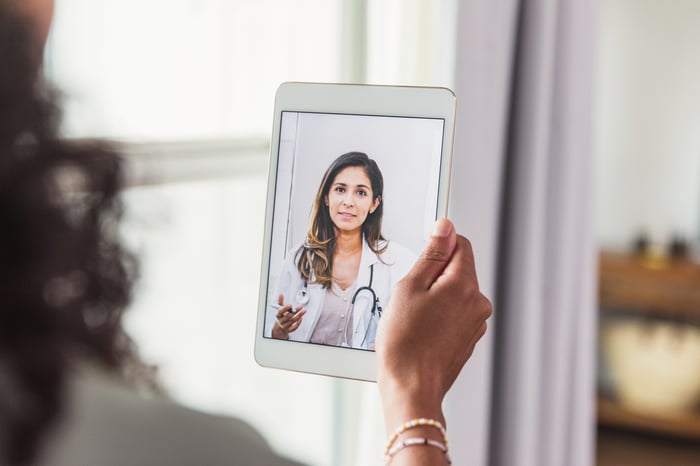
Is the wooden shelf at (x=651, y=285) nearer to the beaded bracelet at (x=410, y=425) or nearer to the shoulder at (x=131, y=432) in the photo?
the beaded bracelet at (x=410, y=425)

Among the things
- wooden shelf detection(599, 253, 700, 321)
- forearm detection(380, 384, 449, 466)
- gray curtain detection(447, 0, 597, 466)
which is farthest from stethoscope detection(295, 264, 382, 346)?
wooden shelf detection(599, 253, 700, 321)

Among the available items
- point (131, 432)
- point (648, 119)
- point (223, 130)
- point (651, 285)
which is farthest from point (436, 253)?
point (648, 119)

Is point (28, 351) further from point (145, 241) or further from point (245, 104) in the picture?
point (245, 104)

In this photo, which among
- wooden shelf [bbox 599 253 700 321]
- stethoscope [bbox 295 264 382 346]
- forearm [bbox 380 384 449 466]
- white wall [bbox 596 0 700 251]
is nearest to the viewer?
forearm [bbox 380 384 449 466]

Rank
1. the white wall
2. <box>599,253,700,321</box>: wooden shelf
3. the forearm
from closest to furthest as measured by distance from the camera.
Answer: the forearm
<box>599,253,700,321</box>: wooden shelf
the white wall

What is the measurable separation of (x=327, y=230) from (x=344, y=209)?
2 cm

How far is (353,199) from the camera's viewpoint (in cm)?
59

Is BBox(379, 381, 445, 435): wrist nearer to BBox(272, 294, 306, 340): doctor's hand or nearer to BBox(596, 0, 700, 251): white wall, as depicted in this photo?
BBox(272, 294, 306, 340): doctor's hand

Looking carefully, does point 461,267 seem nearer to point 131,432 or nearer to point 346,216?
point 346,216

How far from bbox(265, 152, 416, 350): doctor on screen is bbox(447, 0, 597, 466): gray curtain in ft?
0.72

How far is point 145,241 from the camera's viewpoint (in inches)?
15.0

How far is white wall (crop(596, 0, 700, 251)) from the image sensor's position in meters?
1.91

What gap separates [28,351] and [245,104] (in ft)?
2.42

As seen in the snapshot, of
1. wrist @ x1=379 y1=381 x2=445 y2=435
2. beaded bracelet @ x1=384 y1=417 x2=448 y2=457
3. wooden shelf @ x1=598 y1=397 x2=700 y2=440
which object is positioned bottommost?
wooden shelf @ x1=598 y1=397 x2=700 y2=440
